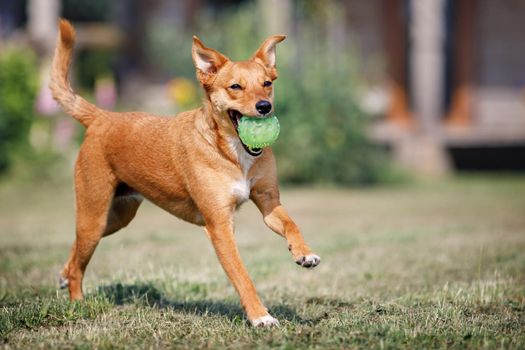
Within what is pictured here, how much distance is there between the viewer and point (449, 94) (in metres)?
17.8

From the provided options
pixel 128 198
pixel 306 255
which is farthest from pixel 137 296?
pixel 306 255

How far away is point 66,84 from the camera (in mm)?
5840

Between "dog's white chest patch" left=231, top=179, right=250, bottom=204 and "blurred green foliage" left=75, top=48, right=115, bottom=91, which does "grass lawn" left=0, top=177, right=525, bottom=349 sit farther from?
"blurred green foliage" left=75, top=48, right=115, bottom=91

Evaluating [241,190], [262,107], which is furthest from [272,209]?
[262,107]

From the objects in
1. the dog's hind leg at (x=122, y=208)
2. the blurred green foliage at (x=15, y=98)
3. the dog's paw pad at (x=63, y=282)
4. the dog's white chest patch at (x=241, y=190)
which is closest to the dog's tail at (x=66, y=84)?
the dog's hind leg at (x=122, y=208)

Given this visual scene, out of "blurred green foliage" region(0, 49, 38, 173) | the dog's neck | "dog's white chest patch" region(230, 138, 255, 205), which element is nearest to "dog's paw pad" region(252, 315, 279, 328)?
"dog's white chest patch" region(230, 138, 255, 205)

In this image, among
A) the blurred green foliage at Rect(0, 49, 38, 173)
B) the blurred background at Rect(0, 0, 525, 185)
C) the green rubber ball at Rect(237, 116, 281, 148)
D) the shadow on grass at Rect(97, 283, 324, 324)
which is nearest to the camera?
the green rubber ball at Rect(237, 116, 281, 148)

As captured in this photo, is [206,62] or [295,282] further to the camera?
[295,282]

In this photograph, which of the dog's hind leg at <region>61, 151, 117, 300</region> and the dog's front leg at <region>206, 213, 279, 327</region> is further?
the dog's hind leg at <region>61, 151, 117, 300</region>

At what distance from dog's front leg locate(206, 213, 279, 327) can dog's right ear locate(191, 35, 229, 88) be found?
0.87 metres

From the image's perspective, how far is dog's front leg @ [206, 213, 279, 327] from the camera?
4.35 m

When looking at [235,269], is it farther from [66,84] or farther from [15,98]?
[15,98]

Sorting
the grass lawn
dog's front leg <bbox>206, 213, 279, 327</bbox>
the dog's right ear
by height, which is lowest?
the grass lawn

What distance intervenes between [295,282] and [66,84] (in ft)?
7.48
